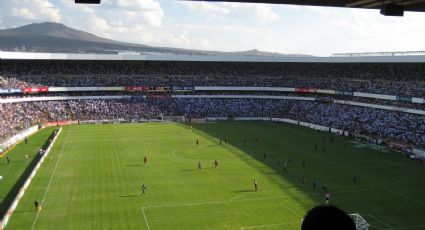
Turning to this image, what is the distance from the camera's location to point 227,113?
86.9 metres

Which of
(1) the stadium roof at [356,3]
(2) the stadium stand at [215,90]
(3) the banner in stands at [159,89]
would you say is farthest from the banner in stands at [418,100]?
(1) the stadium roof at [356,3]

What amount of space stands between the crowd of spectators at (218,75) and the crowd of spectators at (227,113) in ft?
13.4

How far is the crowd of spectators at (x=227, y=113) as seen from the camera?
62969mm

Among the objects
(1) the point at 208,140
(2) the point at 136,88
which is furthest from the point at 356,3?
(2) the point at 136,88

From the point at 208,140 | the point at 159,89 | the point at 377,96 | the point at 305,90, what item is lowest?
the point at 208,140

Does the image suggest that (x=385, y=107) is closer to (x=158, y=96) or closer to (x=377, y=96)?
(x=377, y=96)

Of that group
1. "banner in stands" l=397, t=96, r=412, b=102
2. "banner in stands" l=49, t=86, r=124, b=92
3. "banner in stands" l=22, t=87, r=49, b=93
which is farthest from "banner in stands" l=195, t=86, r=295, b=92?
"banner in stands" l=22, t=87, r=49, b=93

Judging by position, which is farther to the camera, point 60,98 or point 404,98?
point 60,98

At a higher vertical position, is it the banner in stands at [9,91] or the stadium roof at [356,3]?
the stadium roof at [356,3]

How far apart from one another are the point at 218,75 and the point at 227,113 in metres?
13.7

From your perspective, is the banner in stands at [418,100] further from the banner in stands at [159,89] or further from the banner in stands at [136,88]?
the banner in stands at [136,88]

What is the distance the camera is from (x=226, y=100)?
91.4 metres

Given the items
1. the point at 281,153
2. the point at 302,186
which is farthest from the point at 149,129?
the point at 302,186

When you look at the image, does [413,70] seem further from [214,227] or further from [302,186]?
[214,227]
